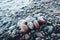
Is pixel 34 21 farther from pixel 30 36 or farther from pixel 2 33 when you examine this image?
pixel 2 33

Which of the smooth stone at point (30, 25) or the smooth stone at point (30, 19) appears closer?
the smooth stone at point (30, 25)

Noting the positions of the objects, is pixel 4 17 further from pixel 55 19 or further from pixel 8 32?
pixel 55 19

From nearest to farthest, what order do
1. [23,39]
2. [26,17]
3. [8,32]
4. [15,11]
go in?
[23,39] → [8,32] → [26,17] → [15,11]

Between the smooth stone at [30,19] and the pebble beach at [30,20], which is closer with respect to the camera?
the pebble beach at [30,20]

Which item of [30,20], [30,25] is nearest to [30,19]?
[30,20]

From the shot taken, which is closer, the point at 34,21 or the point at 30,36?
the point at 30,36

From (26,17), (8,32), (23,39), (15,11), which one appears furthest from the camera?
(15,11)

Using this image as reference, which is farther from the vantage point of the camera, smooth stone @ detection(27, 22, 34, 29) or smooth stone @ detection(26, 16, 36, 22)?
smooth stone @ detection(26, 16, 36, 22)

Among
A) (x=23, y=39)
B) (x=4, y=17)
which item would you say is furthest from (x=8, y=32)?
(x=4, y=17)

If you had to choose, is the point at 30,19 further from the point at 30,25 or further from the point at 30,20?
the point at 30,25
